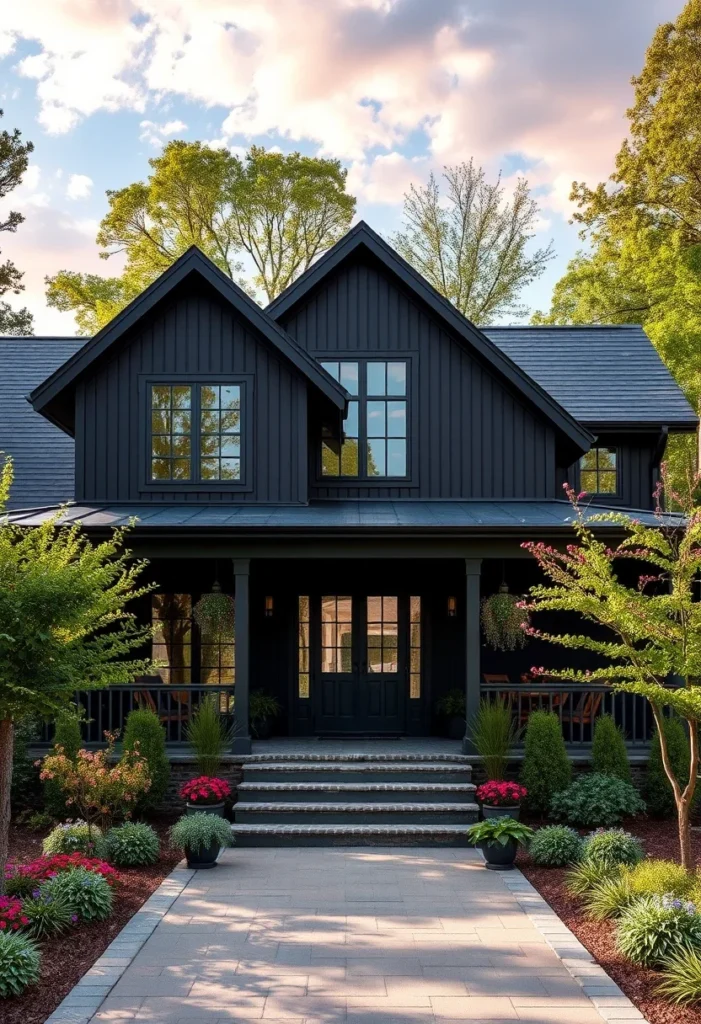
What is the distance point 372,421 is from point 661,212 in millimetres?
15491

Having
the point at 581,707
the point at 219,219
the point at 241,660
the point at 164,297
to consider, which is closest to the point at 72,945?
the point at 241,660

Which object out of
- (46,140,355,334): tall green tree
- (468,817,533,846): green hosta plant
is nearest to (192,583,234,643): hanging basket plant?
(468,817,533,846): green hosta plant

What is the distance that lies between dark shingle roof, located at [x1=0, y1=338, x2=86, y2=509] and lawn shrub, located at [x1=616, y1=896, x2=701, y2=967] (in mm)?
11195

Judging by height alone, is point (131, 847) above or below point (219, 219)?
below

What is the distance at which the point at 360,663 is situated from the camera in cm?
1379

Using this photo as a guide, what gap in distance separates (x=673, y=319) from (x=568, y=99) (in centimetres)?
724


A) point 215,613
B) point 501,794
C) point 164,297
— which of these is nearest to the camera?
point 501,794

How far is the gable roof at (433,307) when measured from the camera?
13.7 m

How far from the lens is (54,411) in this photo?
13891 mm

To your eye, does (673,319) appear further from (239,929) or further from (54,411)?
(239,929)

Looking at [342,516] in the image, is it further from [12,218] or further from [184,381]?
[12,218]

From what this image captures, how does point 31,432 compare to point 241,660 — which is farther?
point 31,432

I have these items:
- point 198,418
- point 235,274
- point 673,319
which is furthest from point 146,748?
point 235,274

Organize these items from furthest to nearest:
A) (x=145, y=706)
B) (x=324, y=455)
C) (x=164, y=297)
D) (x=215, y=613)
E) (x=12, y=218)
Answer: (x=12, y=218)
(x=324, y=455)
(x=164, y=297)
(x=145, y=706)
(x=215, y=613)
